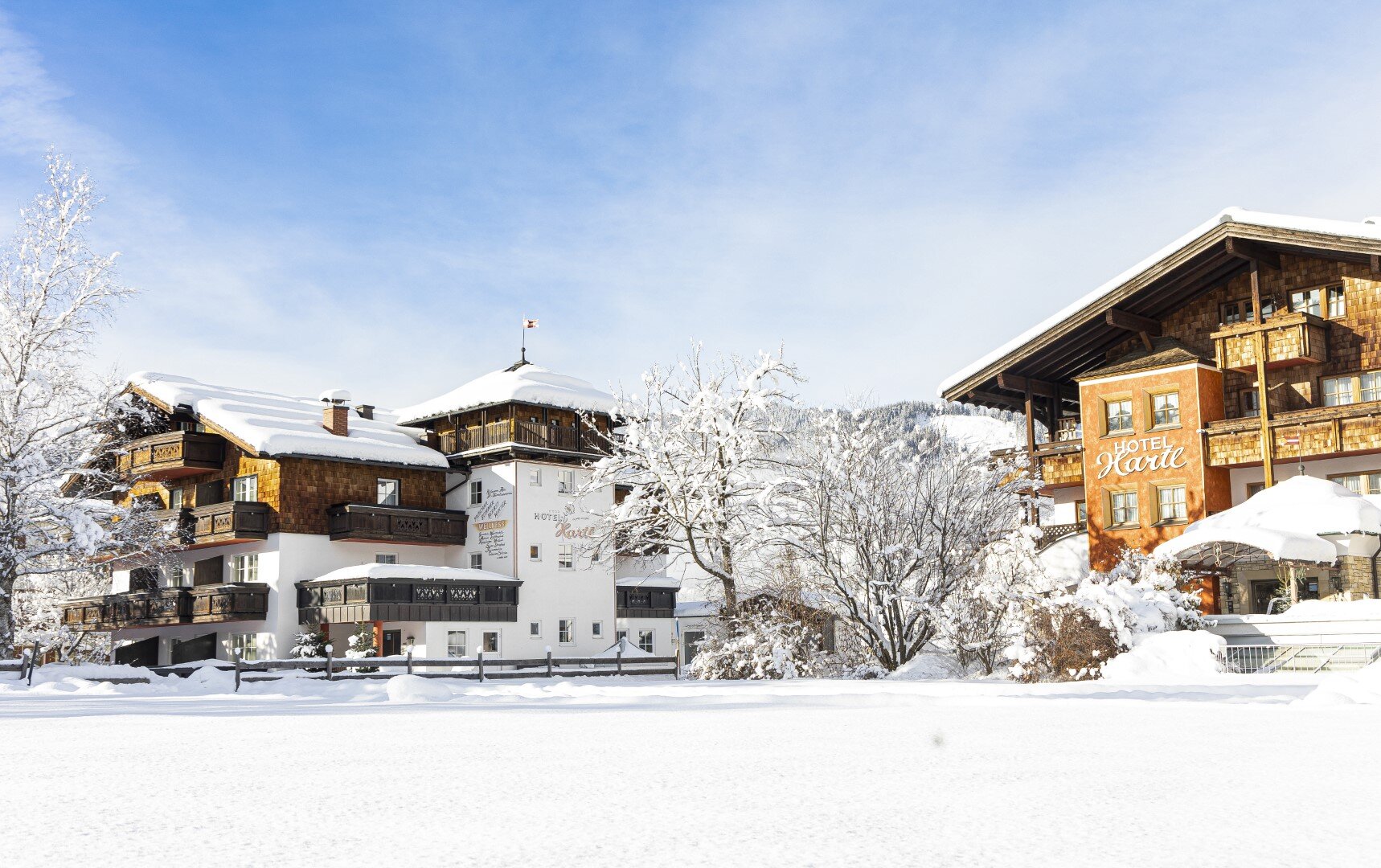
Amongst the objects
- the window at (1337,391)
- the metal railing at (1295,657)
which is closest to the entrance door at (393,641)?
the metal railing at (1295,657)

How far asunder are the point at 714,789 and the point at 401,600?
33.8 metres

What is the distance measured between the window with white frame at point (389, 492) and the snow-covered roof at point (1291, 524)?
1078 inches

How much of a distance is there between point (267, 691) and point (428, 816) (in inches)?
876

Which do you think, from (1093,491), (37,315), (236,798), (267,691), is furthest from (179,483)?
(236,798)

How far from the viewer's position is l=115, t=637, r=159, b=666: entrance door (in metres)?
44.6

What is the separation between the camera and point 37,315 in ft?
113

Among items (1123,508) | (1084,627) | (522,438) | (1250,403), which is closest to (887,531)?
(1084,627)

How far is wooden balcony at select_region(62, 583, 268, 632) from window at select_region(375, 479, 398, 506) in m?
5.49

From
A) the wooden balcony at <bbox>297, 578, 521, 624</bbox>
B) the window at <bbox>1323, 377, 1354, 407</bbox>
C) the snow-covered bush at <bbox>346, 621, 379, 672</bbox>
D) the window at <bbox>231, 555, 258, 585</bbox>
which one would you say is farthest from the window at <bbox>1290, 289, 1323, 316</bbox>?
the window at <bbox>231, 555, 258, 585</bbox>

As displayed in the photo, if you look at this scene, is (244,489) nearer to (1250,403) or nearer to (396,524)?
(396,524)

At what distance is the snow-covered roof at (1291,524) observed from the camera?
2425 centimetres

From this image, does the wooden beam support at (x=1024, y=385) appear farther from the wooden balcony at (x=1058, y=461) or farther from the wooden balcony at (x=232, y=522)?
the wooden balcony at (x=232, y=522)

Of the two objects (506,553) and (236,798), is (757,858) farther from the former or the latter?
(506,553)

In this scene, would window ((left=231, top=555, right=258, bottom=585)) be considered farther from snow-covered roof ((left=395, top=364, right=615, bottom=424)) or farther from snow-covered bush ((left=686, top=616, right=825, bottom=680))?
snow-covered bush ((left=686, top=616, right=825, bottom=680))
